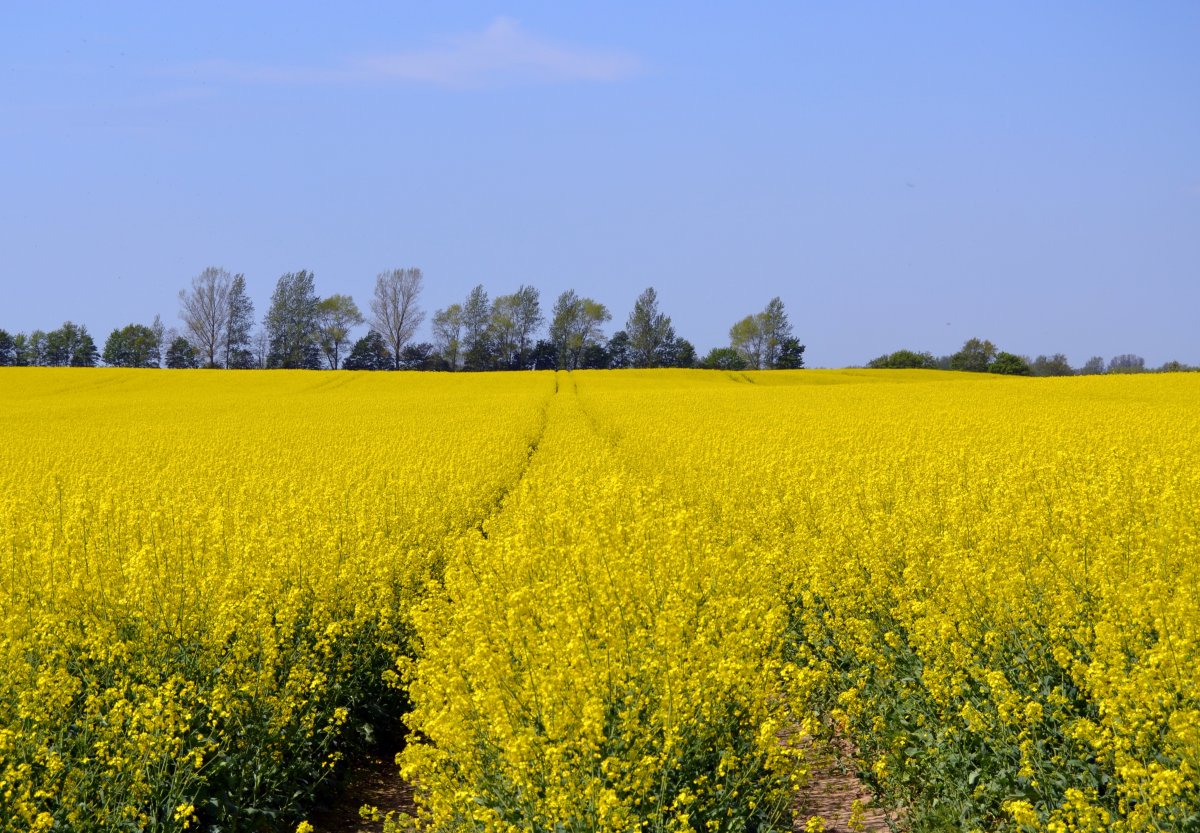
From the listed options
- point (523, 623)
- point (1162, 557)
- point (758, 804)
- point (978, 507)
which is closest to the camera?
point (758, 804)

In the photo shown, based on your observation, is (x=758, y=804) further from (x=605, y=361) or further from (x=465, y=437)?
(x=605, y=361)

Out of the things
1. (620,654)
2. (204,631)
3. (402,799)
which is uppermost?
(620,654)

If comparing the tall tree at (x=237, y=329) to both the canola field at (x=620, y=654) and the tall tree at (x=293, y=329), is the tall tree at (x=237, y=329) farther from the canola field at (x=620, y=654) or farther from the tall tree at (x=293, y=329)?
the canola field at (x=620, y=654)

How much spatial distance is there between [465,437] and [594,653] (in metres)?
19.8

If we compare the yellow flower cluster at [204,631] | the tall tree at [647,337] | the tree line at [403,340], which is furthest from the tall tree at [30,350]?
the yellow flower cluster at [204,631]

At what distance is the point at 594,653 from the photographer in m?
5.19

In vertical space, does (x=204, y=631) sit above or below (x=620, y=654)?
below

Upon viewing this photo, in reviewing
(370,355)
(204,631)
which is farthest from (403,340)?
(204,631)

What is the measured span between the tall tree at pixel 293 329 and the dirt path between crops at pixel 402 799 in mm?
83696

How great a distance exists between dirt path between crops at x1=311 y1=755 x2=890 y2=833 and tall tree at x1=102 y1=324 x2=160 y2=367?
92436mm

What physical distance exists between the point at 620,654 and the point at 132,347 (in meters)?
97.7

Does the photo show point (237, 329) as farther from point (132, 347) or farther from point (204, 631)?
point (204, 631)

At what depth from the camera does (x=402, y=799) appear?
708 centimetres

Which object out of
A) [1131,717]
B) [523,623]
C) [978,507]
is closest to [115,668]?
[523,623]
